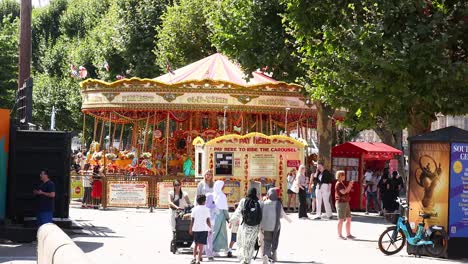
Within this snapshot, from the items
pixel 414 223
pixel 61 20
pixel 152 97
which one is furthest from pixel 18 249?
pixel 61 20

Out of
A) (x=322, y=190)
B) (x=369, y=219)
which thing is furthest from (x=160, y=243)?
(x=369, y=219)

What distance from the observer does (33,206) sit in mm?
20422

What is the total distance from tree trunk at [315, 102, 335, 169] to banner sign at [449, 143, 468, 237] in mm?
15094

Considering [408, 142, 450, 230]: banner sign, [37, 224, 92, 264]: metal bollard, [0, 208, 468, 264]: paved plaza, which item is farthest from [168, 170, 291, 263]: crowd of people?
[37, 224, 92, 264]: metal bollard

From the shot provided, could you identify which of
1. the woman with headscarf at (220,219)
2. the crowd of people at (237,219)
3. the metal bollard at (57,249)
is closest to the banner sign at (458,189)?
the crowd of people at (237,219)

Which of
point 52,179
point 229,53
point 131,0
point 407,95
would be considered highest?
point 131,0

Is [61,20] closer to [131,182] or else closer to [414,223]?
[131,182]

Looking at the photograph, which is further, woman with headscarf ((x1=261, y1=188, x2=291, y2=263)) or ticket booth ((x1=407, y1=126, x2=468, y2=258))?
ticket booth ((x1=407, y1=126, x2=468, y2=258))

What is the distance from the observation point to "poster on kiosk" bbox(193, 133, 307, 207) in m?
30.1

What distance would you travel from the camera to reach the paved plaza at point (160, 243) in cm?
1769

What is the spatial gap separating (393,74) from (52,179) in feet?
26.7

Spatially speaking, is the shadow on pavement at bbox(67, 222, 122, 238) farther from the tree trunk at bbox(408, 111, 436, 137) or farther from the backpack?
the tree trunk at bbox(408, 111, 436, 137)

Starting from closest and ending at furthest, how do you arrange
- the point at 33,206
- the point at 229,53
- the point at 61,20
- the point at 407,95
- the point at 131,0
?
the point at 33,206 → the point at 407,95 → the point at 229,53 → the point at 131,0 → the point at 61,20

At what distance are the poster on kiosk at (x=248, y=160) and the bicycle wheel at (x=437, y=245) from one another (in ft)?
37.9
